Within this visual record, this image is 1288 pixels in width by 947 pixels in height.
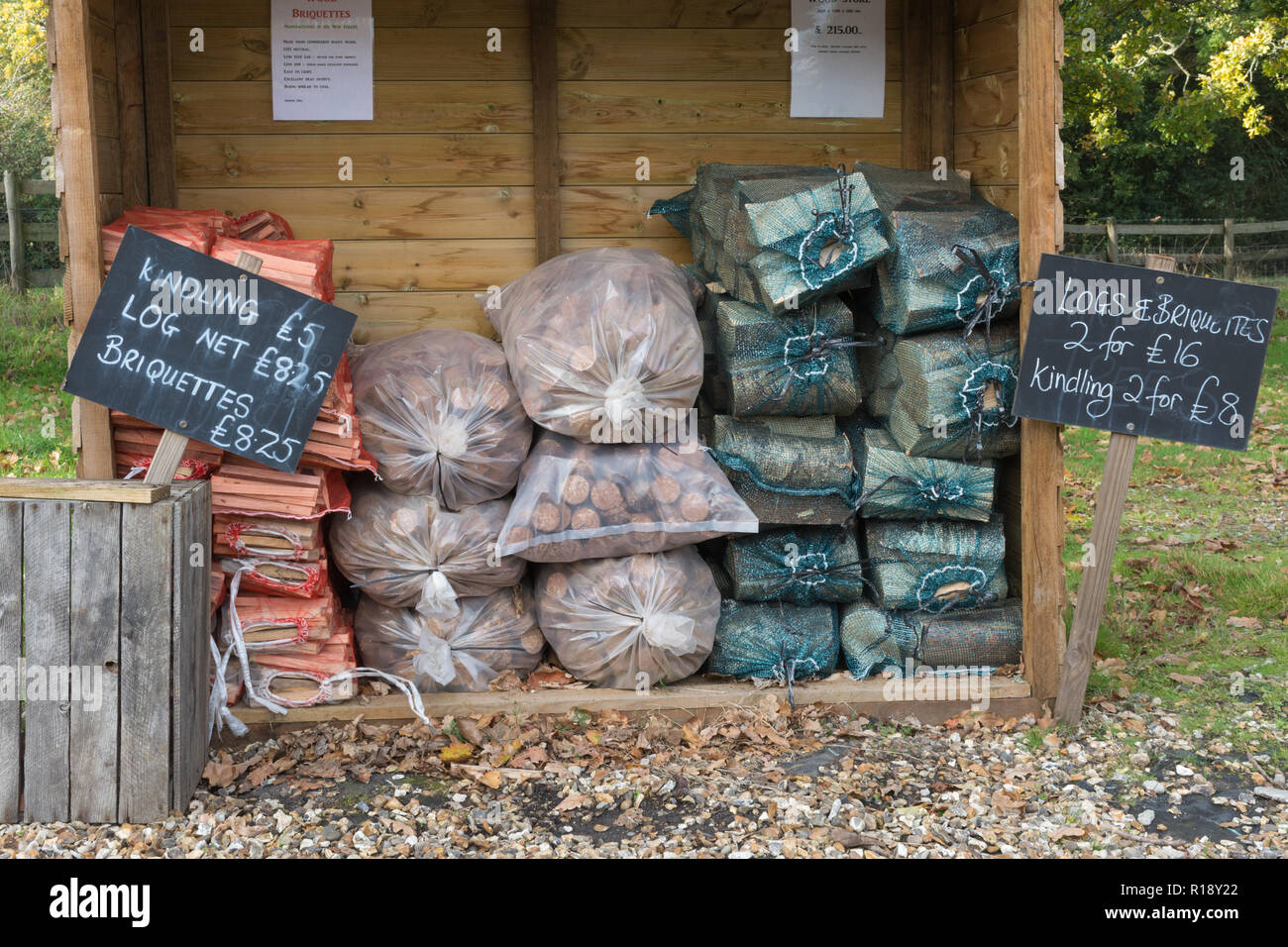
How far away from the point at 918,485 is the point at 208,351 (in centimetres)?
249

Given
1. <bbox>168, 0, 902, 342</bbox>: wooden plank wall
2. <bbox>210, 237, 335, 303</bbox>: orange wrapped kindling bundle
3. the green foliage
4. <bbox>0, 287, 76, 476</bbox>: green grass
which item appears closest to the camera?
<bbox>210, 237, 335, 303</bbox>: orange wrapped kindling bundle

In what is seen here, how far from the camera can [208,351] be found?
3.72 m

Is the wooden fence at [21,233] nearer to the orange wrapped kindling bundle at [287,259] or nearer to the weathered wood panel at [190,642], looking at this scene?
the orange wrapped kindling bundle at [287,259]

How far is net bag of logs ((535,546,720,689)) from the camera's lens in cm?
419

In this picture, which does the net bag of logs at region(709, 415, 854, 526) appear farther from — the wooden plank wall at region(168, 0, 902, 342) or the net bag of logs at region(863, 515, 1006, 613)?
the wooden plank wall at region(168, 0, 902, 342)

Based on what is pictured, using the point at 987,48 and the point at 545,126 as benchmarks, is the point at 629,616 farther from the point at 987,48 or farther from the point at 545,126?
the point at 987,48

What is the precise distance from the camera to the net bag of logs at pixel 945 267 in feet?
13.6

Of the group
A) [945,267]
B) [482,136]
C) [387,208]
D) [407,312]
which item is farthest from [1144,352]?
[387,208]

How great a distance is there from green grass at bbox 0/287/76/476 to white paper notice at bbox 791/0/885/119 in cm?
444

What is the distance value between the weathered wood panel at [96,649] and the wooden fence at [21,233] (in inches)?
373

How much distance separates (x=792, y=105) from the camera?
5020 mm

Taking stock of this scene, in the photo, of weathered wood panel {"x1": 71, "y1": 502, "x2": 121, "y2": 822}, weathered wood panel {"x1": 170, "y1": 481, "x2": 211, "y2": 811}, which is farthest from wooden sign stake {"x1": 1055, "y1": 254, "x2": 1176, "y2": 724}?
weathered wood panel {"x1": 71, "y1": 502, "x2": 121, "y2": 822}

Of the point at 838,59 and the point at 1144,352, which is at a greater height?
the point at 838,59

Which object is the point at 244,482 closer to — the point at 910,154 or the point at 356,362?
the point at 356,362
